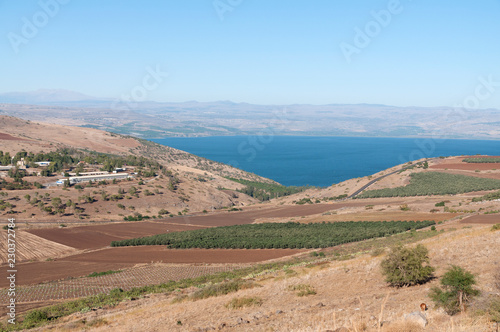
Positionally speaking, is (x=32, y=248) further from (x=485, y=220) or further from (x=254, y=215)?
(x=485, y=220)

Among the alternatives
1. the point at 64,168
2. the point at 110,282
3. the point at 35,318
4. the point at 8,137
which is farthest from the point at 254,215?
the point at 8,137

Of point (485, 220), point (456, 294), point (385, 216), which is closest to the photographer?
point (456, 294)

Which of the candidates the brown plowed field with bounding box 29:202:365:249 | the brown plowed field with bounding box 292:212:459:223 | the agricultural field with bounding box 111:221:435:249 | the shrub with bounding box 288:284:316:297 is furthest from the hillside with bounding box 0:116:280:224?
the shrub with bounding box 288:284:316:297

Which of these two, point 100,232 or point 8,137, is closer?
point 100,232

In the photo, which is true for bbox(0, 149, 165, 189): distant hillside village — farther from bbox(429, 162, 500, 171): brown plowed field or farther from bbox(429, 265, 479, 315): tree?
bbox(429, 265, 479, 315): tree

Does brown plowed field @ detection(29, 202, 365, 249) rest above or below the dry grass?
below
